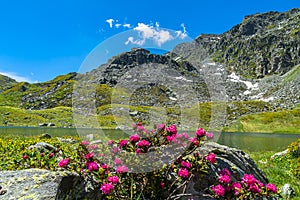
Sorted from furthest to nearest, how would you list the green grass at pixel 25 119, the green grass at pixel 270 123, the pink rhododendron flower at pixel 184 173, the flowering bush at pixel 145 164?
1. the green grass at pixel 25 119
2. the green grass at pixel 270 123
3. the flowering bush at pixel 145 164
4. the pink rhododendron flower at pixel 184 173

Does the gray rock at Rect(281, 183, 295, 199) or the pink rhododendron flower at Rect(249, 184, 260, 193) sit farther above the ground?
the pink rhododendron flower at Rect(249, 184, 260, 193)

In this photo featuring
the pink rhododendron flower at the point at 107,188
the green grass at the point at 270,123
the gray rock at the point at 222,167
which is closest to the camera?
the pink rhododendron flower at the point at 107,188

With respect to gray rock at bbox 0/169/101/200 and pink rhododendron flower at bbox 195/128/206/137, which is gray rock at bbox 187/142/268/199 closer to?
pink rhododendron flower at bbox 195/128/206/137

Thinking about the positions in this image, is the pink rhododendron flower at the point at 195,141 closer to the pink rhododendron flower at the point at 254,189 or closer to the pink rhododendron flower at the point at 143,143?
the pink rhododendron flower at the point at 143,143

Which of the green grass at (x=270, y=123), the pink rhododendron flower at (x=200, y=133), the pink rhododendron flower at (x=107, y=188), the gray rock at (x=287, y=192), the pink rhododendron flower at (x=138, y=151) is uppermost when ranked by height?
the green grass at (x=270, y=123)

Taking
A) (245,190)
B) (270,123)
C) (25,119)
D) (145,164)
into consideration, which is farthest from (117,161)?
(25,119)

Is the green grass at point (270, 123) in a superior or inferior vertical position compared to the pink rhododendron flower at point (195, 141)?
superior

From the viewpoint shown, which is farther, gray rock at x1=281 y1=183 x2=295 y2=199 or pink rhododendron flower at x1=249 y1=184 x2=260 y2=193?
gray rock at x1=281 y1=183 x2=295 y2=199

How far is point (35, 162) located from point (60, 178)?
2.95 meters

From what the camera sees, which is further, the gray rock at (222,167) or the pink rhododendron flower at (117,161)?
the gray rock at (222,167)

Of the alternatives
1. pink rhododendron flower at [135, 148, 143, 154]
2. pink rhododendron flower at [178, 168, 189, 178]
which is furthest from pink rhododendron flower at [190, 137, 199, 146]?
pink rhododendron flower at [135, 148, 143, 154]

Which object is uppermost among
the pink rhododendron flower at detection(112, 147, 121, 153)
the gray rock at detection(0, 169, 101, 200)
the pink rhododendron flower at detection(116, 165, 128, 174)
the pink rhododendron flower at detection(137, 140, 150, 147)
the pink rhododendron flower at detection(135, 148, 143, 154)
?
the pink rhododendron flower at detection(137, 140, 150, 147)

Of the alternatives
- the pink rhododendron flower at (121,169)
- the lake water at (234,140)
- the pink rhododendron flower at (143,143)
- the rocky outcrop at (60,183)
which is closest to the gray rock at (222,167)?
the rocky outcrop at (60,183)

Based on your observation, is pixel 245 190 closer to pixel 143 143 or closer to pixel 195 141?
pixel 195 141
